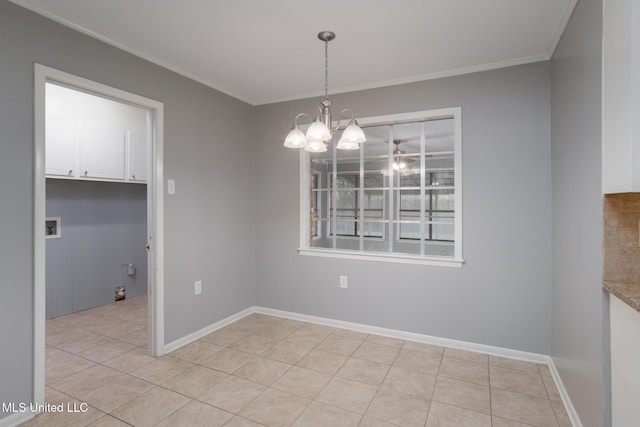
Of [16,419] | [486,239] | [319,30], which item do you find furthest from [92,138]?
[486,239]

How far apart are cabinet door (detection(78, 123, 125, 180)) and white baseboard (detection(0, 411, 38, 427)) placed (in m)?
2.40

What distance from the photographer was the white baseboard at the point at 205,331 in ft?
9.69

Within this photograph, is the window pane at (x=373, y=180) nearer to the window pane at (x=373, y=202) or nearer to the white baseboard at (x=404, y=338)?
the window pane at (x=373, y=202)

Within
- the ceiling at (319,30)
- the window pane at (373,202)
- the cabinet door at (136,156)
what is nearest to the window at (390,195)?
the window pane at (373,202)

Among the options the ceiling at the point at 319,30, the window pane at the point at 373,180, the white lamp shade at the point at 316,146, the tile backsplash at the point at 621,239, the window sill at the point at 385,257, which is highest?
the ceiling at the point at 319,30

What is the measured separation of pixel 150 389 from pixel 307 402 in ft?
3.71

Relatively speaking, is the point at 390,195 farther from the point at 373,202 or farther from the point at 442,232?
the point at 442,232

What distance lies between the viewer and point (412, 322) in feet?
10.4

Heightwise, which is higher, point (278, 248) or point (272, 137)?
point (272, 137)

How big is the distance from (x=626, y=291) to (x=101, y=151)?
4.53 meters

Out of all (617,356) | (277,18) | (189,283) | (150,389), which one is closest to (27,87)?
(277,18)

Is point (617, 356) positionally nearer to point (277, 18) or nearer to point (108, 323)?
point (277, 18)

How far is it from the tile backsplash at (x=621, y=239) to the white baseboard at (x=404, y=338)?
3.25ft

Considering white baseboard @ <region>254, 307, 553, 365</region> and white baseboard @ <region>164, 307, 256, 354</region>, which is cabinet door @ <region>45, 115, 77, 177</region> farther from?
white baseboard @ <region>254, 307, 553, 365</region>
